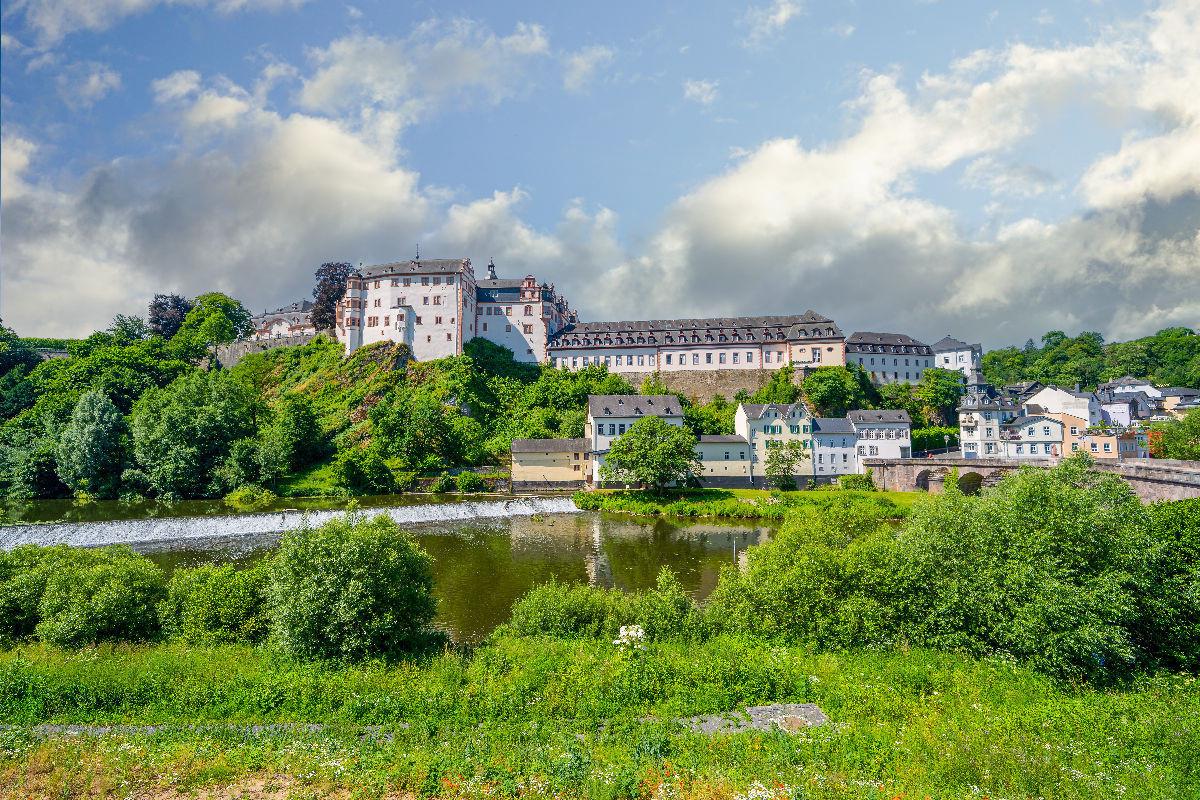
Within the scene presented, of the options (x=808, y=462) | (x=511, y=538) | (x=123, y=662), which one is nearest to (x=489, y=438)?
(x=511, y=538)

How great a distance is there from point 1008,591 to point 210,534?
39.2m

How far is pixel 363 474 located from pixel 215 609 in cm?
3622

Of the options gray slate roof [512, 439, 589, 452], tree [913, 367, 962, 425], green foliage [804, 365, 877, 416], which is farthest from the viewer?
tree [913, 367, 962, 425]

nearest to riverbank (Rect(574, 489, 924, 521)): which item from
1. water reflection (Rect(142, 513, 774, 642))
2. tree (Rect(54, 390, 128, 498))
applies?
water reflection (Rect(142, 513, 774, 642))

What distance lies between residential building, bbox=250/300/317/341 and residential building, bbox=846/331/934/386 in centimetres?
7913

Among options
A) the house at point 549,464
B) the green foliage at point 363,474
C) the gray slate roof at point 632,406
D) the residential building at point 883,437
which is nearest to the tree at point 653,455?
the house at point 549,464

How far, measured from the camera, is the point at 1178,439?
184 ft

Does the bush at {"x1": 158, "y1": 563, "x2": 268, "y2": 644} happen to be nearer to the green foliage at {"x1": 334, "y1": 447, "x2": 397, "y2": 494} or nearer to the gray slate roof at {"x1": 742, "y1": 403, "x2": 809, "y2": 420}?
the green foliage at {"x1": 334, "y1": 447, "x2": 397, "y2": 494}

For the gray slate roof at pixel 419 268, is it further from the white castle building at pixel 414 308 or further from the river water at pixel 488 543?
the river water at pixel 488 543

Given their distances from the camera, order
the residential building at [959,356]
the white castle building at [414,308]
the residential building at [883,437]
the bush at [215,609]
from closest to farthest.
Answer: the bush at [215,609], the residential building at [883,437], the white castle building at [414,308], the residential building at [959,356]

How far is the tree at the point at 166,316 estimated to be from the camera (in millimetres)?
89375

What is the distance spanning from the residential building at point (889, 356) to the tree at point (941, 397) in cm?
480

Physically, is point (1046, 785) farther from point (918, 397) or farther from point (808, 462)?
point (918, 397)

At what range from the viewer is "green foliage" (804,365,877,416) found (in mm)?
68812
